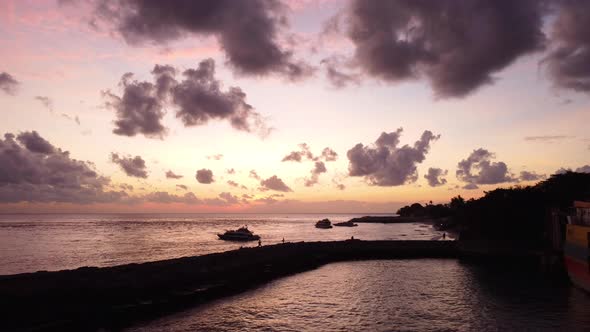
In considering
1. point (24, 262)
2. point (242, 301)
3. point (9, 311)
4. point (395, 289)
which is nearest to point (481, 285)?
point (395, 289)

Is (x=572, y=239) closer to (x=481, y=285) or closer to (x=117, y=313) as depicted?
(x=481, y=285)

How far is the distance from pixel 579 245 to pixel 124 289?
45.6m

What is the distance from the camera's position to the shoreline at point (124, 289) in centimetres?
2830

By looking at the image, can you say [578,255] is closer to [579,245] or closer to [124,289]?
[579,245]

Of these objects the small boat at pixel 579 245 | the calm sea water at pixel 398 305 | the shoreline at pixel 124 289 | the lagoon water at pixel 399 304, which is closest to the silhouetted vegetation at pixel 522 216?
the lagoon water at pixel 399 304

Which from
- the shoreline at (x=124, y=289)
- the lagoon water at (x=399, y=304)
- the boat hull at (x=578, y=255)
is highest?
the boat hull at (x=578, y=255)

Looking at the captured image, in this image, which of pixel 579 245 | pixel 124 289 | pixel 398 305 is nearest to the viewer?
pixel 124 289

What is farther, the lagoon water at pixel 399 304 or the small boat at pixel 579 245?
the small boat at pixel 579 245

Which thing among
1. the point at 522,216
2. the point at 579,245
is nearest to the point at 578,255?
the point at 579,245

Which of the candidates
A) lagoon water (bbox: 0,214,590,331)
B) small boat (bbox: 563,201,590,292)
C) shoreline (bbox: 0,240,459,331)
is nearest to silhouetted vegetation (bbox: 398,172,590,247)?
lagoon water (bbox: 0,214,590,331)

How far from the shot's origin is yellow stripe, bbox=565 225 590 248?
40.7 metres

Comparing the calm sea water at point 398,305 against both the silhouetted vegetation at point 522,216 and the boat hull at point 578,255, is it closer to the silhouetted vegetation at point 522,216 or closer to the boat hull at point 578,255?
the boat hull at point 578,255

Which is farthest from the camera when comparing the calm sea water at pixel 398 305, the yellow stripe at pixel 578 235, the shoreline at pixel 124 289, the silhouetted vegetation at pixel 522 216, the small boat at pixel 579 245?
the silhouetted vegetation at pixel 522 216

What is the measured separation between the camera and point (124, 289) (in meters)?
35.4
